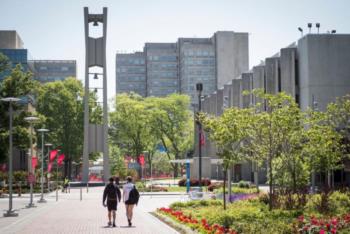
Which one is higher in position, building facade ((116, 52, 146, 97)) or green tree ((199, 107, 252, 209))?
building facade ((116, 52, 146, 97))

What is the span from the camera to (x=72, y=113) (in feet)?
279

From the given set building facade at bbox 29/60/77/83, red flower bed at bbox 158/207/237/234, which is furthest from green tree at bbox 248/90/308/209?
building facade at bbox 29/60/77/83

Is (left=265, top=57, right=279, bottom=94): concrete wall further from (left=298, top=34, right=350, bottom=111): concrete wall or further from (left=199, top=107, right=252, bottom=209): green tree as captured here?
(left=199, top=107, right=252, bottom=209): green tree

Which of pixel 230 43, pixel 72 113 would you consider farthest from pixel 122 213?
pixel 230 43

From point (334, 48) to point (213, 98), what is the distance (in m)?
36.0

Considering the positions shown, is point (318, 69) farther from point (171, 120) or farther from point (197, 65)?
point (197, 65)

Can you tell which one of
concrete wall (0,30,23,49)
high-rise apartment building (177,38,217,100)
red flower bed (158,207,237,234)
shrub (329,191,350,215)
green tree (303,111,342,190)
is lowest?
red flower bed (158,207,237,234)

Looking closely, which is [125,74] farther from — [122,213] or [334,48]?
[122,213]

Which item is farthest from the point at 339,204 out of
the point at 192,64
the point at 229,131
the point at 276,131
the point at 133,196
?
the point at 192,64

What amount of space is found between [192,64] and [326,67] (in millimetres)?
108196

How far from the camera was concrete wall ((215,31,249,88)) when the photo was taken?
496 feet

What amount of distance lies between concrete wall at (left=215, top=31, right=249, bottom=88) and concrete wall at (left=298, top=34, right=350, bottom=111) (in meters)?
92.7

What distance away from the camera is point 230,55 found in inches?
6132

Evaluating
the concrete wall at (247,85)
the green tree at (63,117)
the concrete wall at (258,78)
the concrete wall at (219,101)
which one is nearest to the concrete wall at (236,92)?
the concrete wall at (247,85)
